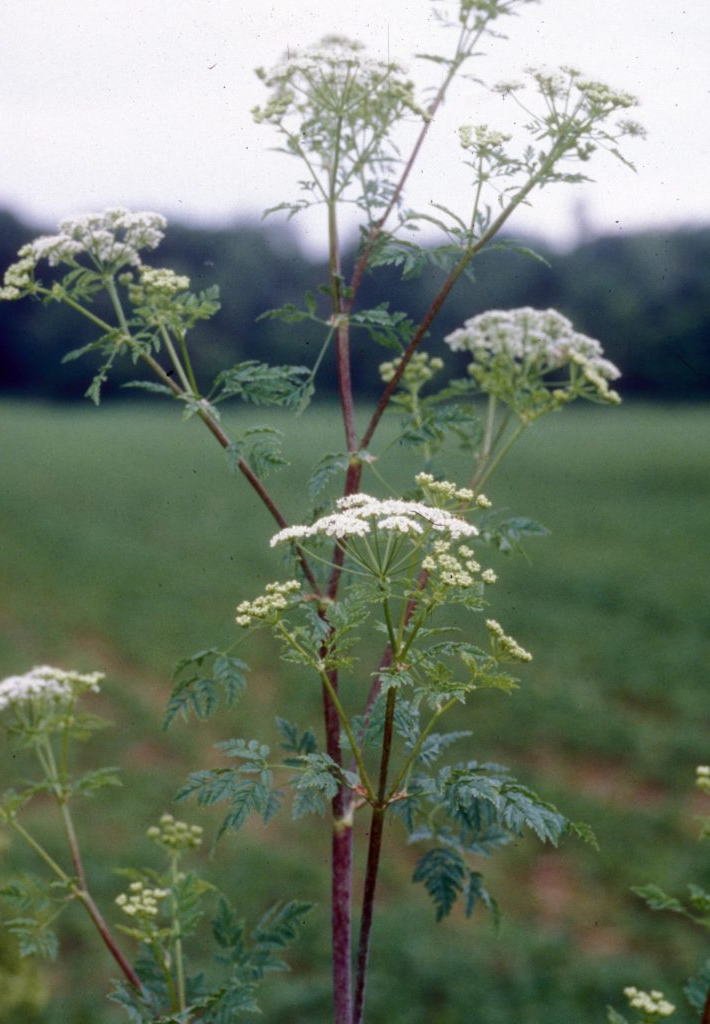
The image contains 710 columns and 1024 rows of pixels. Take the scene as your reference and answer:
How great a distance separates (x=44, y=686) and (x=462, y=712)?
971 centimetres

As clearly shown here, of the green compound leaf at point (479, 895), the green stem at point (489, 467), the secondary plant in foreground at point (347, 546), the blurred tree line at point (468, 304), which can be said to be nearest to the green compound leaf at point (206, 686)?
the secondary plant in foreground at point (347, 546)

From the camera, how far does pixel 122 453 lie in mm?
39156

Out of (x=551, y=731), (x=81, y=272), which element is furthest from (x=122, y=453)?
(x=81, y=272)

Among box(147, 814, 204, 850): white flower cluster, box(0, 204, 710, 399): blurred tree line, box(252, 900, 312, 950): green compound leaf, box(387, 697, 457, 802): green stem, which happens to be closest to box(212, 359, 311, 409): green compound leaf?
box(387, 697, 457, 802): green stem

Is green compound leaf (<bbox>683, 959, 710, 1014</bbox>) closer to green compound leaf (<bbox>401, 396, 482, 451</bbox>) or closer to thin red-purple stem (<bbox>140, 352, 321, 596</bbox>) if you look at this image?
thin red-purple stem (<bbox>140, 352, 321, 596</bbox>)

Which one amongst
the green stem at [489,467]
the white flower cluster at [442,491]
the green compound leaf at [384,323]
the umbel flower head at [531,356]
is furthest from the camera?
the umbel flower head at [531,356]

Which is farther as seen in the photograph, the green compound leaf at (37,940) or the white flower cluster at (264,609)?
the green compound leaf at (37,940)

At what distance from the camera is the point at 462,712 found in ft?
39.9

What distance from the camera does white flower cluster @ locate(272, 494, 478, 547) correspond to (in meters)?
2.16

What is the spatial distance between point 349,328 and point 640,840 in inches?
294

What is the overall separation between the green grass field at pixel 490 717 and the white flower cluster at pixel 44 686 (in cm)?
74

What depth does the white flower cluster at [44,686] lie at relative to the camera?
283 centimetres

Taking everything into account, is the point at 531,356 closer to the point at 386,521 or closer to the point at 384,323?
the point at 384,323

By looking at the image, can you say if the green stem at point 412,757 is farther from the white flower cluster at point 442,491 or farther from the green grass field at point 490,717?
the green grass field at point 490,717
